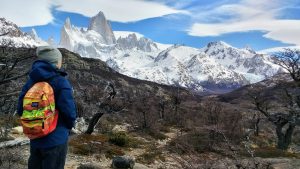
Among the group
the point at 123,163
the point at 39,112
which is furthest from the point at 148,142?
the point at 39,112

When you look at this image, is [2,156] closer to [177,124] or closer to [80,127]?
[80,127]

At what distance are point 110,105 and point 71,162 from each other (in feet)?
33.9

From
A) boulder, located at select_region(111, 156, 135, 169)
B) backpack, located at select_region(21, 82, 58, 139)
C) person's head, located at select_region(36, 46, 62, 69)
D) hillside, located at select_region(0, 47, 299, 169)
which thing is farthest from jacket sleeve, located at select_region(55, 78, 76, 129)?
boulder, located at select_region(111, 156, 135, 169)

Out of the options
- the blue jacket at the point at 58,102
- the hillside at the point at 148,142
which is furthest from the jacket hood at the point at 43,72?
the hillside at the point at 148,142

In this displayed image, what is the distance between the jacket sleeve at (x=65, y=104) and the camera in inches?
262

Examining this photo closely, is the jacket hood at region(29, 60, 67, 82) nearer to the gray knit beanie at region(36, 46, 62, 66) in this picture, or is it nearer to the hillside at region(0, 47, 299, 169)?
the gray knit beanie at region(36, 46, 62, 66)

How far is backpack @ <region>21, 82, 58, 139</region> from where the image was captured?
255 inches

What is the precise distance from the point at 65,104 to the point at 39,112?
1.26 ft

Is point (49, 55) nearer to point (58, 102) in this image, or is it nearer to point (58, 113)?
point (58, 102)

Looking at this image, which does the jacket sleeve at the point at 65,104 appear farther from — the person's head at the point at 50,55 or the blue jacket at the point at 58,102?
the person's head at the point at 50,55

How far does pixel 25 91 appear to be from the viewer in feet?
22.9

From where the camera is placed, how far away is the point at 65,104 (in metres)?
6.66

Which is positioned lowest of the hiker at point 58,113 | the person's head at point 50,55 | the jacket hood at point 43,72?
the hiker at point 58,113

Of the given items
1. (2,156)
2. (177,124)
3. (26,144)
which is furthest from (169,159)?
(177,124)
